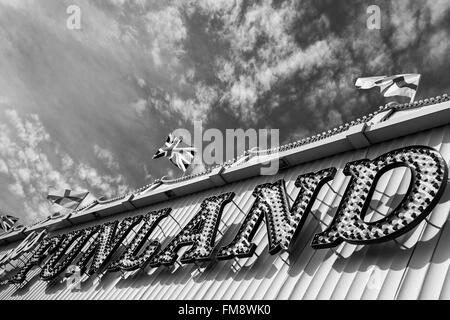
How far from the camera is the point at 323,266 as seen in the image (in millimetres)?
7965

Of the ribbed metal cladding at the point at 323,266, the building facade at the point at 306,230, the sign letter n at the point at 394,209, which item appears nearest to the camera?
the ribbed metal cladding at the point at 323,266

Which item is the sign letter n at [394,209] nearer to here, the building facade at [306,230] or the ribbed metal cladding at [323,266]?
the building facade at [306,230]

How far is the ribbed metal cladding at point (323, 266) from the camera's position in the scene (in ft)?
21.5

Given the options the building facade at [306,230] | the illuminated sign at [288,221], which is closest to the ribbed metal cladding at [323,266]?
the building facade at [306,230]

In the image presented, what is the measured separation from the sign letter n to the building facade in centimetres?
2

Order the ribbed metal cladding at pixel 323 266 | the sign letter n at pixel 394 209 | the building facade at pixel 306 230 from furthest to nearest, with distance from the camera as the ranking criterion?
the building facade at pixel 306 230, the sign letter n at pixel 394 209, the ribbed metal cladding at pixel 323 266

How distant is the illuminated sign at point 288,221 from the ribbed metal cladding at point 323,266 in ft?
1.53

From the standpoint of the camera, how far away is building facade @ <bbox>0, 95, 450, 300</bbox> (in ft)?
22.6

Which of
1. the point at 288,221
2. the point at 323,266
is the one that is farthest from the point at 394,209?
the point at 288,221
